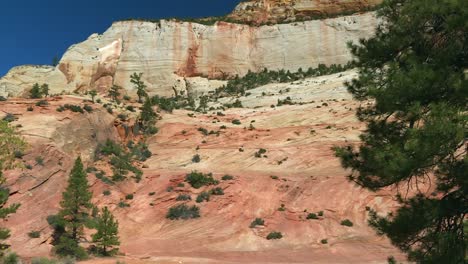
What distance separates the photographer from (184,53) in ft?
216

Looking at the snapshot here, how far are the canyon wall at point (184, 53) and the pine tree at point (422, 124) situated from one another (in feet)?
182

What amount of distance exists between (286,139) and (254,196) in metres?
10.6

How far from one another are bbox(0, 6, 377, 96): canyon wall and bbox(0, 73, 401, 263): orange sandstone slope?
75.4 ft

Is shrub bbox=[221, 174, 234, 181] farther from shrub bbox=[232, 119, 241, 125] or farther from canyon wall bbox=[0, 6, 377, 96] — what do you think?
canyon wall bbox=[0, 6, 377, 96]

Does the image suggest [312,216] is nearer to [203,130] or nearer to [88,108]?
[203,130]

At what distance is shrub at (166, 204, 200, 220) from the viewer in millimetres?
27156

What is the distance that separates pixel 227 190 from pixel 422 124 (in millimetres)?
22185

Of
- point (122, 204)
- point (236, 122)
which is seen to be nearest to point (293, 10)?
point (236, 122)

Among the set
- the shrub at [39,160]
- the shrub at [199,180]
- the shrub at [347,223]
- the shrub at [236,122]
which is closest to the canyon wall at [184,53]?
the shrub at [236,122]

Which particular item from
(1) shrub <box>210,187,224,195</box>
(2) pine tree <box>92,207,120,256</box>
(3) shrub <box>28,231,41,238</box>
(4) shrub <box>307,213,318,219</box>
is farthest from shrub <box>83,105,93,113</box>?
(4) shrub <box>307,213,318,219</box>

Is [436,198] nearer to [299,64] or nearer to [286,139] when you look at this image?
[286,139]

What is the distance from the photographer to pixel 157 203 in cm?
2920

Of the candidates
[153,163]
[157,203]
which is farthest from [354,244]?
[153,163]

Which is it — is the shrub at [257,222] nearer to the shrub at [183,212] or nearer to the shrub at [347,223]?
the shrub at [183,212]
